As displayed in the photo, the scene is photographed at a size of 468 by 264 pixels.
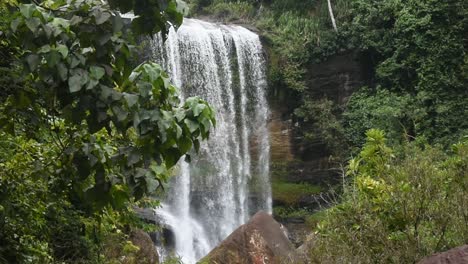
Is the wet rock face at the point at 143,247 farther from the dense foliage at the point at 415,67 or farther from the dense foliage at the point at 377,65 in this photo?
the dense foliage at the point at 415,67

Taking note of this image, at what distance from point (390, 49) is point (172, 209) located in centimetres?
929

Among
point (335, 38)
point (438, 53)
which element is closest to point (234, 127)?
point (335, 38)

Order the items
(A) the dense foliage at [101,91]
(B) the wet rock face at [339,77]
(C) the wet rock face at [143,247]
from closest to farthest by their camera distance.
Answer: (A) the dense foliage at [101,91] < (C) the wet rock face at [143,247] < (B) the wet rock face at [339,77]

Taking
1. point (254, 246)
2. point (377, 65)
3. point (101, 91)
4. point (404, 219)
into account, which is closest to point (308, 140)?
point (377, 65)

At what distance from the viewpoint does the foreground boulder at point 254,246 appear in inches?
396

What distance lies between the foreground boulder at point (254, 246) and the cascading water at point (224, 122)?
323 inches

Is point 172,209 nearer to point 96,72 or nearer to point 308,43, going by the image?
point 308,43

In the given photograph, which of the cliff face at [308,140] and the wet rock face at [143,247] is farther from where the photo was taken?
the cliff face at [308,140]

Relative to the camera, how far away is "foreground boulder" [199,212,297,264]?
33.0 feet

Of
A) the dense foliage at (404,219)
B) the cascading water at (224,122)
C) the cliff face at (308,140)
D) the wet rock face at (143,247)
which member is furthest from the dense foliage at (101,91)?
the cliff face at (308,140)

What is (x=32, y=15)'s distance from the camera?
2.06m

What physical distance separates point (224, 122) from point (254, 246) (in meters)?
10.8

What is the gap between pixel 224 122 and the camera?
20797 millimetres

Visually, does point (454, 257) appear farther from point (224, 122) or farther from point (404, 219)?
point (224, 122)
